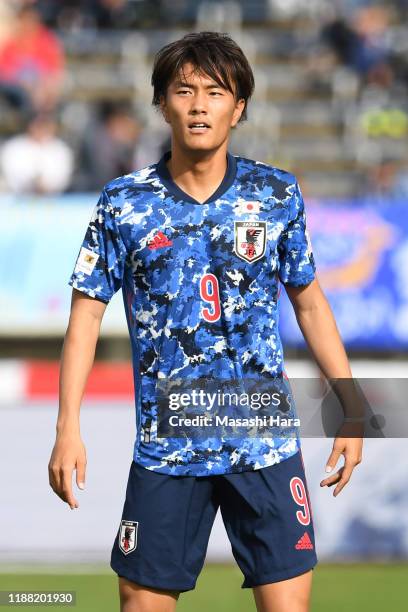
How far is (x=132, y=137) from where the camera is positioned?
41.9 feet

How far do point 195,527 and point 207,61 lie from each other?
1.38 m

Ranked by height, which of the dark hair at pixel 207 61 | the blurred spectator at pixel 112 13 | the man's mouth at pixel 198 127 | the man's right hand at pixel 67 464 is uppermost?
the blurred spectator at pixel 112 13

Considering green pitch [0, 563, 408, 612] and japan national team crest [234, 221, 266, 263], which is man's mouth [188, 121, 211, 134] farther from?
green pitch [0, 563, 408, 612]

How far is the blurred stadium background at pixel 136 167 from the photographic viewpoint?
711cm

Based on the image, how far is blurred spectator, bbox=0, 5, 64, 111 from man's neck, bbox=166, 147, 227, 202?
9736mm

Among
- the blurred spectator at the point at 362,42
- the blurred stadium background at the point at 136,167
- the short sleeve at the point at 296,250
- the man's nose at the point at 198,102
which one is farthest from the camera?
the blurred spectator at the point at 362,42

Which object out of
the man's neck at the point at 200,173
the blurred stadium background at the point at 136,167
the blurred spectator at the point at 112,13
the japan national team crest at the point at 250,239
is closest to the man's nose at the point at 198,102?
the man's neck at the point at 200,173

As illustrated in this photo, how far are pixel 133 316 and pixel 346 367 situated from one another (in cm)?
67

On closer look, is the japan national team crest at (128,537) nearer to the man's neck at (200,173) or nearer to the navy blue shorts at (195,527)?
the navy blue shorts at (195,527)

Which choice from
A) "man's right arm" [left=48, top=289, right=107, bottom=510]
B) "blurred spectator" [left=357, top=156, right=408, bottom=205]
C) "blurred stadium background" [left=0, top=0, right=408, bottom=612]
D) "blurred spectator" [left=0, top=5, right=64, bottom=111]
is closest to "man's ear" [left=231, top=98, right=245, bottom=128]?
"man's right arm" [left=48, top=289, right=107, bottom=510]

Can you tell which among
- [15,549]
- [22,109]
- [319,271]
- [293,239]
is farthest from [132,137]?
[293,239]

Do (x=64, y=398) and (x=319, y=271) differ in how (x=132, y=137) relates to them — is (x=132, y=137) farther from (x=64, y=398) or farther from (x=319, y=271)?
(x=64, y=398)

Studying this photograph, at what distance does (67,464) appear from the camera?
365cm

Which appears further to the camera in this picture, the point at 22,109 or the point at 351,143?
the point at 351,143
